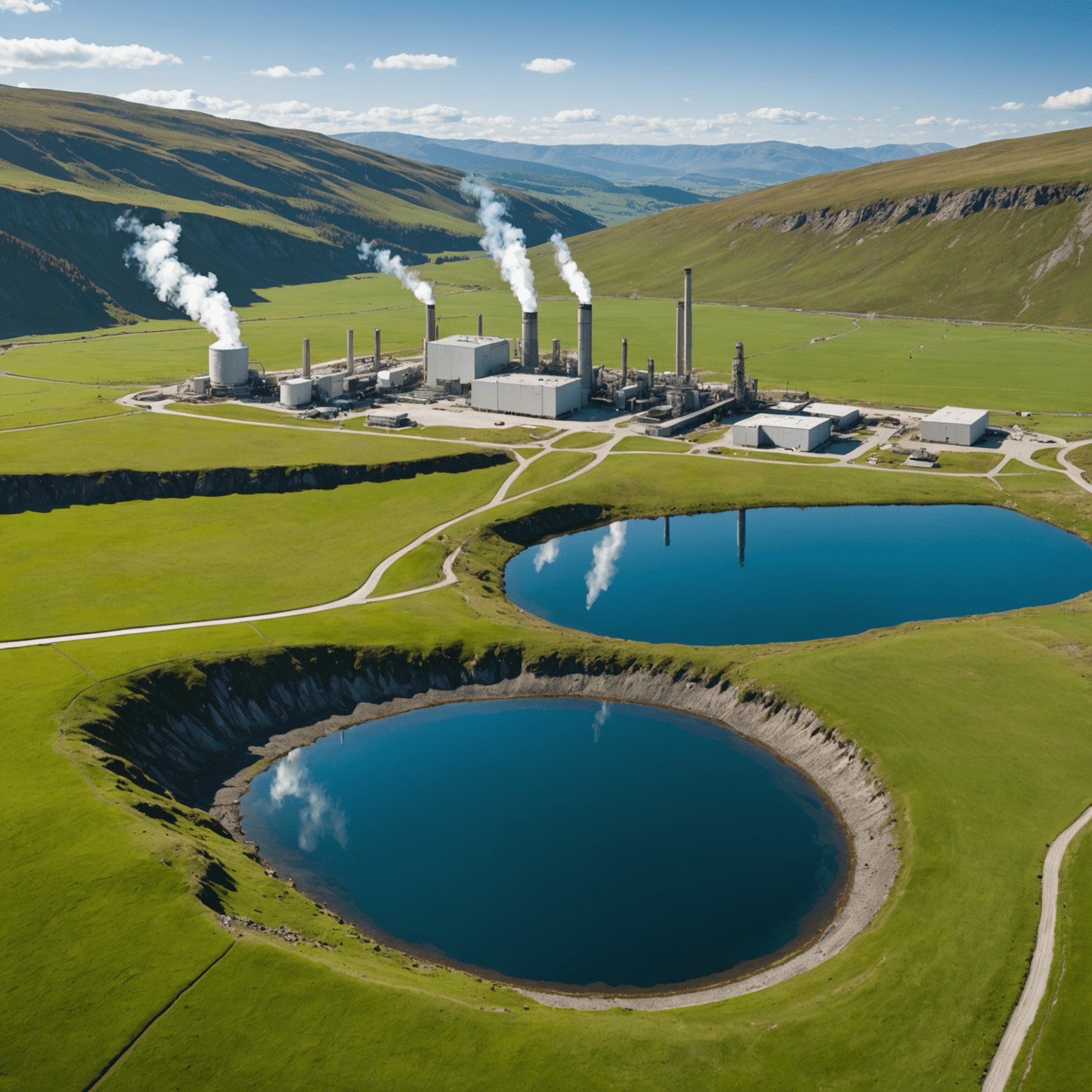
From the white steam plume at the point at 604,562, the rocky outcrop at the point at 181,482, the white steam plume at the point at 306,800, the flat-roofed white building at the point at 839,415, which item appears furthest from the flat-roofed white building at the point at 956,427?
the white steam plume at the point at 306,800

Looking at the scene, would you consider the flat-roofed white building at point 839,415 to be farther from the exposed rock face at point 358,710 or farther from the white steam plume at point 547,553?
the exposed rock face at point 358,710

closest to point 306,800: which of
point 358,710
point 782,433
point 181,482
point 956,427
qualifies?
point 358,710

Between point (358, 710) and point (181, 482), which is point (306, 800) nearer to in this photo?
point (358, 710)

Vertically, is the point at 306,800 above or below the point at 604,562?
below

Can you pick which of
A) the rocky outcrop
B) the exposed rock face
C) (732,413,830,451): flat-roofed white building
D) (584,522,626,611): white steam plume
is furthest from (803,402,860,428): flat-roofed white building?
the exposed rock face

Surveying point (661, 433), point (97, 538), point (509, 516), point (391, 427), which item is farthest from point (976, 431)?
point (97, 538)
